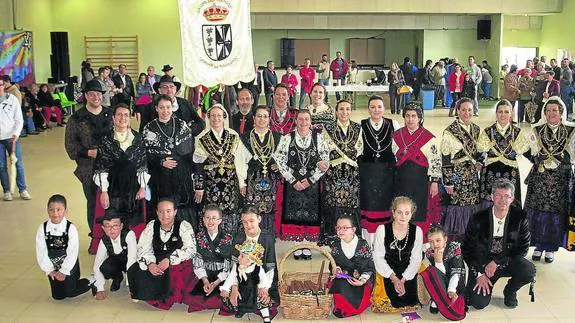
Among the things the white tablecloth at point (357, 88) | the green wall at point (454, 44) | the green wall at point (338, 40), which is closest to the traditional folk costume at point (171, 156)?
the white tablecloth at point (357, 88)

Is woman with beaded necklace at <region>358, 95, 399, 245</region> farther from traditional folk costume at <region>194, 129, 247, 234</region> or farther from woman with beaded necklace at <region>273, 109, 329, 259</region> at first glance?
traditional folk costume at <region>194, 129, 247, 234</region>

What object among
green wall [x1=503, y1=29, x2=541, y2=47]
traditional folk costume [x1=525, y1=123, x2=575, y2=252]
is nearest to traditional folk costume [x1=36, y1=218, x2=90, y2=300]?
traditional folk costume [x1=525, y1=123, x2=575, y2=252]

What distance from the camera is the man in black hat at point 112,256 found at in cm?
480

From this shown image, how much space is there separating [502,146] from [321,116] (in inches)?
58.0

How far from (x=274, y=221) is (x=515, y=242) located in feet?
6.00

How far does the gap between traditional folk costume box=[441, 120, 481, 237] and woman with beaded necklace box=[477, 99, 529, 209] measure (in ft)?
0.27

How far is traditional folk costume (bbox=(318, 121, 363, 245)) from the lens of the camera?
5285mm

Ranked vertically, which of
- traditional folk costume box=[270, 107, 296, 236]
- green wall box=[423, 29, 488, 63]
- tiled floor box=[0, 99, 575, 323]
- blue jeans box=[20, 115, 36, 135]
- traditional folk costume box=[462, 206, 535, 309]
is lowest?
tiled floor box=[0, 99, 575, 323]

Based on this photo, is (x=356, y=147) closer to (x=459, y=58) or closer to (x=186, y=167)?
(x=186, y=167)

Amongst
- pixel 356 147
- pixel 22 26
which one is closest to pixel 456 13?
pixel 22 26

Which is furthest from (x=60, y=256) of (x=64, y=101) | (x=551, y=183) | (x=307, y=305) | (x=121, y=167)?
(x=64, y=101)

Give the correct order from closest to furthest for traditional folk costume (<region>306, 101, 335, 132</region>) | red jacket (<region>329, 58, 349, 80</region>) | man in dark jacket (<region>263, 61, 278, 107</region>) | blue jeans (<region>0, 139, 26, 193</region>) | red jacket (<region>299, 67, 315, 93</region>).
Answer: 1. traditional folk costume (<region>306, 101, 335, 132</region>)
2. blue jeans (<region>0, 139, 26, 193</region>)
3. man in dark jacket (<region>263, 61, 278, 107</region>)
4. red jacket (<region>299, 67, 315, 93</region>)
5. red jacket (<region>329, 58, 349, 80</region>)

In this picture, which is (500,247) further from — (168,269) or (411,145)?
(168,269)

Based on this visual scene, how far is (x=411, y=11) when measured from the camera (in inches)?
782
